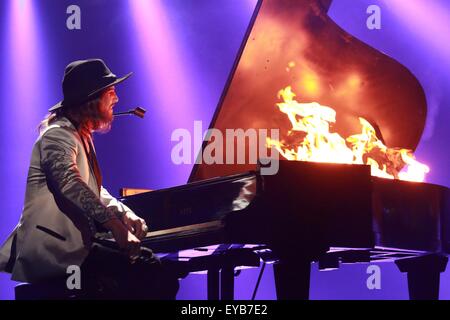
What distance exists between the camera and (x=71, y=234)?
9.45 feet

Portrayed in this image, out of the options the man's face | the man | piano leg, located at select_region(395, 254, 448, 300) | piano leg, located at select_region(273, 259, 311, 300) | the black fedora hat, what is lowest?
piano leg, located at select_region(395, 254, 448, 300)

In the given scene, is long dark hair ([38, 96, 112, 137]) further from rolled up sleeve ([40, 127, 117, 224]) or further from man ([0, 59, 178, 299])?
rolled up sleeve ([40, 127, 117, 224])

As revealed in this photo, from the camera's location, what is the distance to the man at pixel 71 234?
2840mm

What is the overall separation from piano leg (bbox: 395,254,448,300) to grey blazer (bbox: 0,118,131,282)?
75.0 inches

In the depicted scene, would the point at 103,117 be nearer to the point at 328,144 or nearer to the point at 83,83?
the point at 83,83

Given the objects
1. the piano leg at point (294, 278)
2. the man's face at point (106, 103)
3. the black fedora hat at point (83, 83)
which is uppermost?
the black fedora hat at point (83, 83)

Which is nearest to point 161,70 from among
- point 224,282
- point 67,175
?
point 224,282

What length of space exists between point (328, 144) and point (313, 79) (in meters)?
0.39

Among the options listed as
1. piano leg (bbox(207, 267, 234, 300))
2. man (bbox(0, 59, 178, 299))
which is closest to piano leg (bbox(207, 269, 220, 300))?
piano leg (bbox(207, 267, 234, 300))

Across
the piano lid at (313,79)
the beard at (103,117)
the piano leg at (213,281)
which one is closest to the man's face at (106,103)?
the beard at (103,117)

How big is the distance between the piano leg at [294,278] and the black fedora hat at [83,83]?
1.05 metres

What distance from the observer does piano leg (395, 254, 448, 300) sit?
403cm

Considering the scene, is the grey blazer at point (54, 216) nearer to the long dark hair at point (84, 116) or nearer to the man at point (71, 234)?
the man at point (71, 234)

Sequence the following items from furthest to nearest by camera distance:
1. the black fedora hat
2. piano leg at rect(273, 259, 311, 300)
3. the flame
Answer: the flame < piano leg at rect(273, 259, 311, 300) < the black fedora hat
